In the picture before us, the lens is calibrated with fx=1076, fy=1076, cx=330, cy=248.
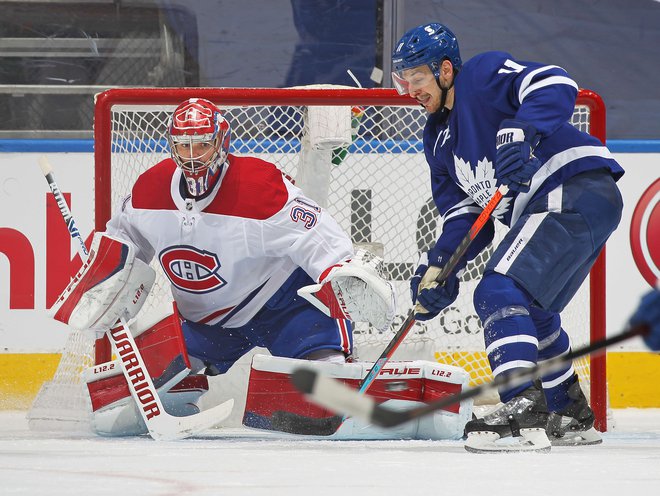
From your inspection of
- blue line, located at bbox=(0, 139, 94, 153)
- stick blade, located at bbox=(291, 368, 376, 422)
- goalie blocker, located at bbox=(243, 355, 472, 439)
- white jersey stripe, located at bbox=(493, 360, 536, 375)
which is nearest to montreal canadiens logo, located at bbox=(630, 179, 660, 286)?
goalie blocker, located at bbox=(243, 355, 472, 439)

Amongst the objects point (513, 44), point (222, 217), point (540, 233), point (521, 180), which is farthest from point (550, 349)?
point (513, 44)

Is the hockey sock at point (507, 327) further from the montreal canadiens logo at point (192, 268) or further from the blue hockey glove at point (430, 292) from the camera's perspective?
the montreal canadiens logo at point (192, 268)

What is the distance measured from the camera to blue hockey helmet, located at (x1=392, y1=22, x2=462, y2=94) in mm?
2295

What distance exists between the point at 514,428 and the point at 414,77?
78cm

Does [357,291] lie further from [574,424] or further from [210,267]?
[574,424]

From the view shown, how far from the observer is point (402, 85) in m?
2.36

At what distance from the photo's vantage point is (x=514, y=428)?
2.08 metres

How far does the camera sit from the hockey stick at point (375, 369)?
Result: 89.4 inches

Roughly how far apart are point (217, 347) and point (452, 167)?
87 centimetres

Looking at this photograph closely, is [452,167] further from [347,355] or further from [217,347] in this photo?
[217,347]

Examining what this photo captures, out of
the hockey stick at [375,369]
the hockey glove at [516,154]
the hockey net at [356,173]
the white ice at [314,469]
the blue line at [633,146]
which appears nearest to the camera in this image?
the white ice at [314,469]

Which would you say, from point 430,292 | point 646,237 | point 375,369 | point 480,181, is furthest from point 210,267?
Result: point 646,237

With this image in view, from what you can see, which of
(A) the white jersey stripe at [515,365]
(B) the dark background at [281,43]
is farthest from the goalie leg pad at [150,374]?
(B) the dark background at [281,43]

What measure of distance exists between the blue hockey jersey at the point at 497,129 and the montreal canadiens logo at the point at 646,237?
4.28 ft
